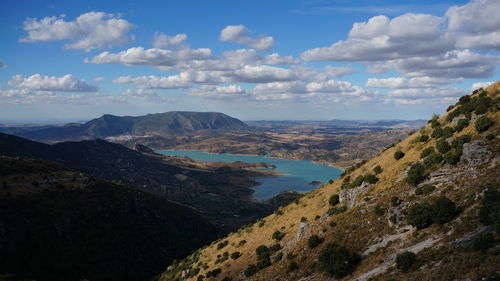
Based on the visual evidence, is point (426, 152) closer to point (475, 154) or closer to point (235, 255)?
point (475, 154)

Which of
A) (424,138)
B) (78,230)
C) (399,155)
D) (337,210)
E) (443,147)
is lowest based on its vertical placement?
(78,230)

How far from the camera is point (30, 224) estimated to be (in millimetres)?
85062

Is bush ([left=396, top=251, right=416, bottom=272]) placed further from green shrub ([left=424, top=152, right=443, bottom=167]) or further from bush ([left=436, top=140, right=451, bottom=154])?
bush ([left=436, top=140, right=451, bottom=154])

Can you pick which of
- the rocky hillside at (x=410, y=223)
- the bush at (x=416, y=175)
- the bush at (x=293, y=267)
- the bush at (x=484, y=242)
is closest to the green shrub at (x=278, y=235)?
the rocky hillside at (x=410, y=223)

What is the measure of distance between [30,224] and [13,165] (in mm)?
45345

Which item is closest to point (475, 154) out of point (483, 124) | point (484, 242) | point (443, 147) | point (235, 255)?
point (443, 147)

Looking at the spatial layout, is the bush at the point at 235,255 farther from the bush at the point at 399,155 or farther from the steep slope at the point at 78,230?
the steep slope at the point at 78,230

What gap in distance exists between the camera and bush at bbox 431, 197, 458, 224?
30344 millimetres

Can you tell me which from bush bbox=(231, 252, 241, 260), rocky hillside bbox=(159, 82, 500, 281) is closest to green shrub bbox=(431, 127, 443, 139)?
rocky hillside bbox=(159, 82, 500, 281)

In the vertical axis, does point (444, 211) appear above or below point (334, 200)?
above

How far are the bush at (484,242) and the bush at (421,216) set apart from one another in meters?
7.75

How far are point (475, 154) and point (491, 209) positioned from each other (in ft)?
40.9

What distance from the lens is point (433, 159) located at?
134 feet

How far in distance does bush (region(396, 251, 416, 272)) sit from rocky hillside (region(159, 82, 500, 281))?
9 cm
